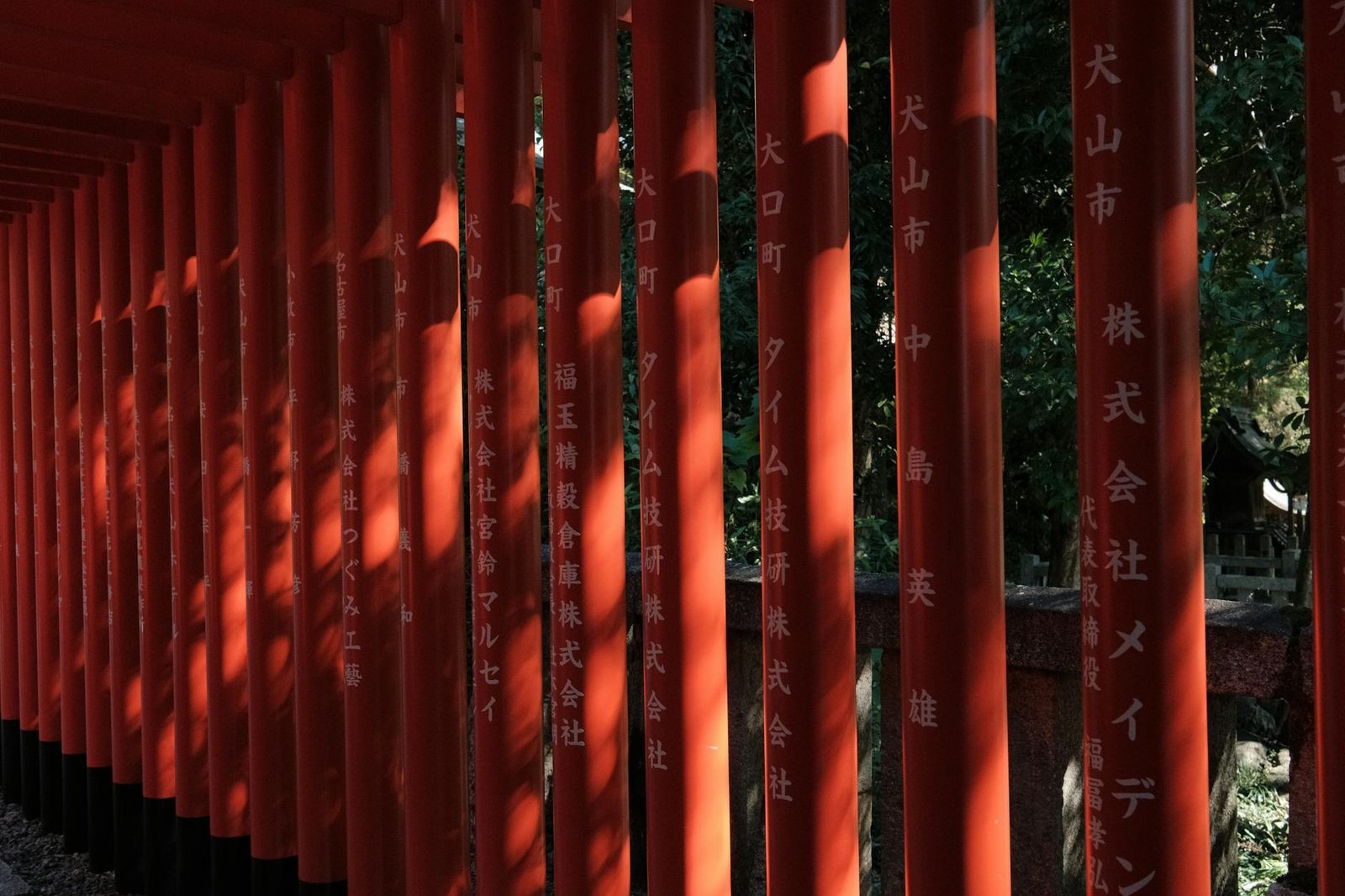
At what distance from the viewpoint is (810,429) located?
2482 mm

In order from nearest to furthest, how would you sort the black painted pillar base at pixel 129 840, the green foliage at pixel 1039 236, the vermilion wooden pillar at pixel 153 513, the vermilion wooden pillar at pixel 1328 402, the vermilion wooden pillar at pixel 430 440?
1. the vermilion wooden pillar at pixel 1328 402
2. the vermilion wooden pillar at pixel 430 440
3. the green foliage at pixel 1039 236
4. the vermilion wooden pillar at pixel 153 513
5. the black painted pillar base at pixel 129 840

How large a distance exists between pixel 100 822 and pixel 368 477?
2.56m

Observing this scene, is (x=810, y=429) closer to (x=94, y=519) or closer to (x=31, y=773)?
(x=94, y=519)

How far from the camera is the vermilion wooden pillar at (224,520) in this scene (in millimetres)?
4320

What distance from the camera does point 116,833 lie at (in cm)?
496

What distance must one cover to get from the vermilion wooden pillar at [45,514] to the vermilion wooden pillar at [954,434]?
15.7 ft

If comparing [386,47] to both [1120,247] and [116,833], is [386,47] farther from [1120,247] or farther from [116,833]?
[116,833]

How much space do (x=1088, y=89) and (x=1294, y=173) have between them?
3609 millimetres

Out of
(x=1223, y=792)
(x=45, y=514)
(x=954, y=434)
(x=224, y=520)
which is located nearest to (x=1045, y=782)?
(x=1223, y=792)

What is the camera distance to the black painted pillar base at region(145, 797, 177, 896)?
4.74 meters

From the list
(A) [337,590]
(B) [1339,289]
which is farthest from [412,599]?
(B) [1339,289]

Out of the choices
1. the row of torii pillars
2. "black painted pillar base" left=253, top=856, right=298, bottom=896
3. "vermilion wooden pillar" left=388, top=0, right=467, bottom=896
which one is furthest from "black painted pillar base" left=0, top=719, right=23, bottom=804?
"vermilion wooden pillar" left=388, top=0, right=467, bottom=896

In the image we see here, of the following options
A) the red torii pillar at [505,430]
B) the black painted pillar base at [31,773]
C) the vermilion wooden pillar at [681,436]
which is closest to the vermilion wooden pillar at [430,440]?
the red torii pillar at [505,430]

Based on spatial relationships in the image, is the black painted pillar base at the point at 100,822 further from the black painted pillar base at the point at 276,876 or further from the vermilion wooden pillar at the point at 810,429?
the vermilion wooden pillar at the point at 810,429
